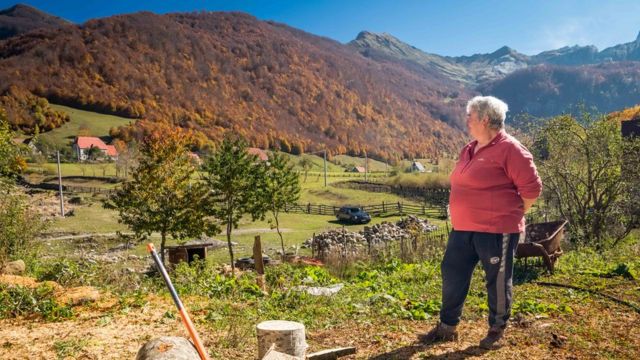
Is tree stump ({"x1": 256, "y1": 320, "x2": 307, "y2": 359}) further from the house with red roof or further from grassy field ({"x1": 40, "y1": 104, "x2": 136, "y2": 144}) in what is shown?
grassy field ({"x1": 40, "y1": 104, "x2": 136, "y2": 144})

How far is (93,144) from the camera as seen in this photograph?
9694cm

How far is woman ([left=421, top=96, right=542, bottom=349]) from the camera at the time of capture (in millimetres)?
3992

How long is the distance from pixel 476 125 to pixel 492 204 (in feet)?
2.28

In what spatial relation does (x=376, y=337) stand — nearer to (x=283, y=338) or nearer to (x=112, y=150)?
(x=283, y=338)

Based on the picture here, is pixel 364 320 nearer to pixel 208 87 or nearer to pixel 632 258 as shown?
pixel 632 258

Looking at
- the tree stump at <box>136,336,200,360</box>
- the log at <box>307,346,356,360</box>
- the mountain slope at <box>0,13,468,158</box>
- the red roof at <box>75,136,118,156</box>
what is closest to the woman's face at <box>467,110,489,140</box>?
the log at <box>307,346,356,360</box>

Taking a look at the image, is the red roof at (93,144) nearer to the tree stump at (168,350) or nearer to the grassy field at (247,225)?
the grassy field at (247,225)

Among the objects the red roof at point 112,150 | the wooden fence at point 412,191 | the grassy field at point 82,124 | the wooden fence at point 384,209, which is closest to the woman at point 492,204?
the wooden fence at point 384,209

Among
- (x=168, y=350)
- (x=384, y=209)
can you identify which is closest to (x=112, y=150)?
(x=384, y=209)

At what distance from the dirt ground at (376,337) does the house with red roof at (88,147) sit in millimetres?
92732

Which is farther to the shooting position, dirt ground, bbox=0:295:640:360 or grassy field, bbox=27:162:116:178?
grassy field, bbox=27:162:116:178

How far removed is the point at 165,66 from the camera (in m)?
182

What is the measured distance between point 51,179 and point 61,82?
96.3m

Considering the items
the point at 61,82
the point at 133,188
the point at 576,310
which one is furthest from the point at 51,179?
the point at 61,82
